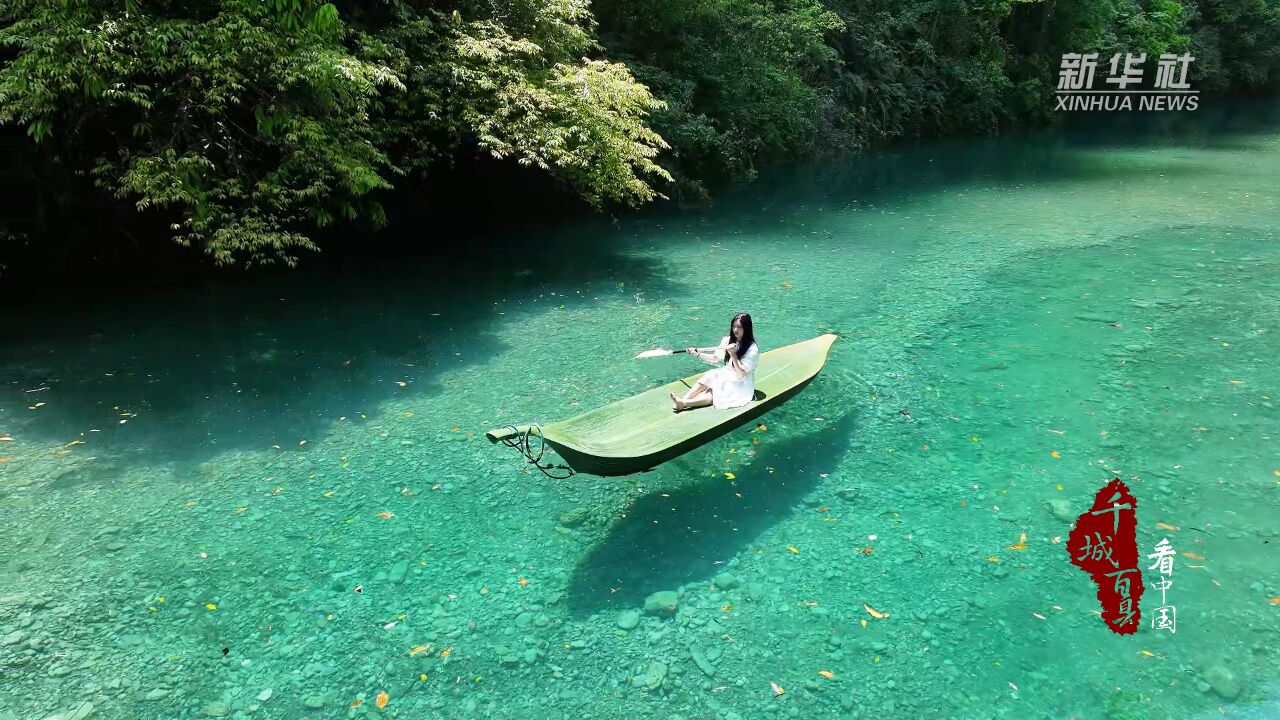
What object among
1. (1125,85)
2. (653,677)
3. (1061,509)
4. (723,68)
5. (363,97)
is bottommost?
(653,677)

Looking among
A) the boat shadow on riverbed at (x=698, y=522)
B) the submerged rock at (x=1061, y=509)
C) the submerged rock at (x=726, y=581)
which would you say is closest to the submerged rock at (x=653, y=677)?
the boat shadow on riverbed at (x=698, y=522)

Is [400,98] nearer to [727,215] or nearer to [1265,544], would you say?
[727,215]

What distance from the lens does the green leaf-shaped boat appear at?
5.71m

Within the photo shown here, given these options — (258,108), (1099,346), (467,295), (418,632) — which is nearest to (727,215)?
(467,295)

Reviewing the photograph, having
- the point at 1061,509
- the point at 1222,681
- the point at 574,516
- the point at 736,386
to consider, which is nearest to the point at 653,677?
the point at 574,516

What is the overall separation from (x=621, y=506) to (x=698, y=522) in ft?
2.15

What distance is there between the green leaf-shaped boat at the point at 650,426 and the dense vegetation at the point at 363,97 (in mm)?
4821

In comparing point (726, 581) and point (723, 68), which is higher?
point (723, 68)

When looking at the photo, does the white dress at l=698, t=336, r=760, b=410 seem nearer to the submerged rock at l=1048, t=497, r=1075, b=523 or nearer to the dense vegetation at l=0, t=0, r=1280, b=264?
the submerged rock at l=1048, t=497, r=1075, b=523

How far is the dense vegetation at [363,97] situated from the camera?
8.59 m

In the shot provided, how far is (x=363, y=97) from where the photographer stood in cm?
1027

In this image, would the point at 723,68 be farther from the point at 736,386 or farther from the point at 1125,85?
the point at 1125,85

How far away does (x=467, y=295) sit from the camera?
1238 cm

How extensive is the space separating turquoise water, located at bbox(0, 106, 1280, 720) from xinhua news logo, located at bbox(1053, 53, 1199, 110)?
2462 cm
